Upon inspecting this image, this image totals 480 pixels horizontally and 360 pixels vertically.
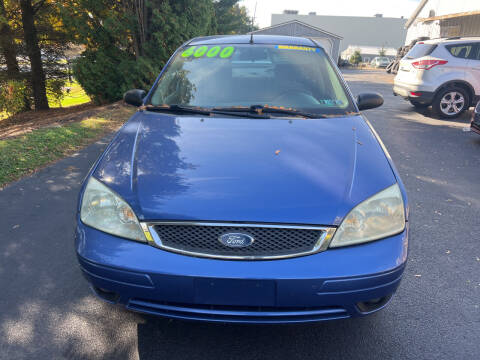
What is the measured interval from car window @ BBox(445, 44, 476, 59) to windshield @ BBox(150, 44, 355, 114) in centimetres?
677

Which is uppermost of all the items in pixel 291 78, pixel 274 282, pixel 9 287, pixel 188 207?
pixel 291 78

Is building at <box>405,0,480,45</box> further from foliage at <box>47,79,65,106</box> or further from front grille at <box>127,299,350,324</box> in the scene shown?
front grille at <box>127,299,350,324</box>

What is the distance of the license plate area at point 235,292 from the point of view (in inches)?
62.6

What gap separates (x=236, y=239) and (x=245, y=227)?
0.23 ft

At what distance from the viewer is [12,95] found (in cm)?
1191

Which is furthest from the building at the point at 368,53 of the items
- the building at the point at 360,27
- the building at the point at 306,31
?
the building at the point at 306,31

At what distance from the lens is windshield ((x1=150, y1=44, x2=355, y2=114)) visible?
2861 mm

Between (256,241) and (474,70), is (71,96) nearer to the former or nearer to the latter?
(474,70)

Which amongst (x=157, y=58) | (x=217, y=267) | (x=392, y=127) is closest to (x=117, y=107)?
(x=157, y=58)

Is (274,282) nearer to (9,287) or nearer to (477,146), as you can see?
(9,287)

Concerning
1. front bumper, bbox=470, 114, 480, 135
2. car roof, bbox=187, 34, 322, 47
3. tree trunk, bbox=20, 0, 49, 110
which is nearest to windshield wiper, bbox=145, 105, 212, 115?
car roof, bbox=187, 34, 322, 47

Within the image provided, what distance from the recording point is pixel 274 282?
159cm

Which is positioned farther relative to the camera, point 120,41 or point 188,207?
point 120,41

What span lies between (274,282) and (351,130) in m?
1.32
